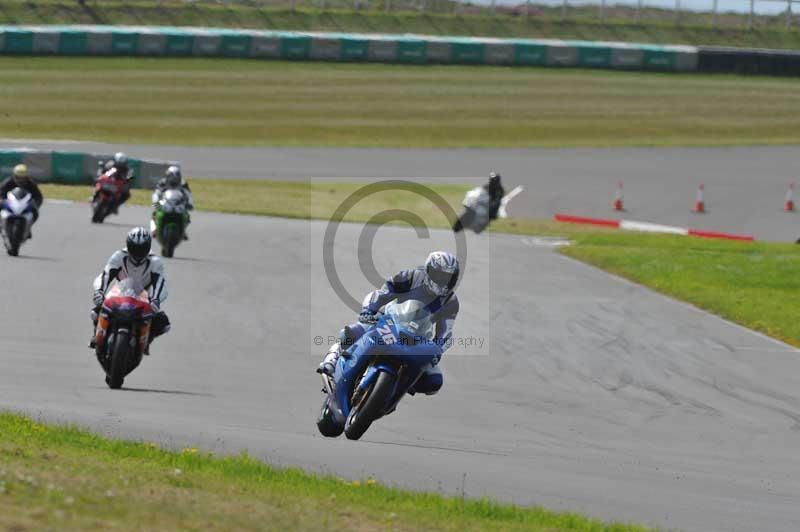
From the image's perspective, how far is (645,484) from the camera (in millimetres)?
10578

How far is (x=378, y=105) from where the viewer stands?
54062mm

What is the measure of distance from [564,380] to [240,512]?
8.42 metres

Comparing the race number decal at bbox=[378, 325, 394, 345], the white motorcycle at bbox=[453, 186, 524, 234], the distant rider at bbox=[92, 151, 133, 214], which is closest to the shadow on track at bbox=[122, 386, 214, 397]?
the race number decal at bbox=[378, 325, 394, 345]

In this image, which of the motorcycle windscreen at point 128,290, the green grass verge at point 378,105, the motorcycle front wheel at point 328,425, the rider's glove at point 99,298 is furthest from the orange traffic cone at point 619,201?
the motorcycle front wheel at point 328,425

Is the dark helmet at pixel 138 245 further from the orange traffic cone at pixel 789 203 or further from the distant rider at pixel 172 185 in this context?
the orange traffic cone at pixel 789 203

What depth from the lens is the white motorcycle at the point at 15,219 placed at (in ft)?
73.6

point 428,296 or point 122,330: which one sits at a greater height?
point 428,296

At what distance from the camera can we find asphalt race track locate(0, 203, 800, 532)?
34.3 ft

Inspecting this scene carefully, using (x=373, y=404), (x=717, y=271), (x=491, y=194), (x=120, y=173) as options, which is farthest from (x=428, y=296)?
(x=491, y=194)

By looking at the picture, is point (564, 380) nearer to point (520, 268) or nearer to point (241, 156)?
point (520, 268)

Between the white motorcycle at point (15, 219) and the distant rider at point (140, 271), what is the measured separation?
9.43 meters

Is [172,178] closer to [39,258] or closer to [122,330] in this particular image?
[39,258]

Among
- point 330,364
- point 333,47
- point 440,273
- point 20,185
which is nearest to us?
point 440,273

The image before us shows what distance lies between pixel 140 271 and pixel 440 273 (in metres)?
4.05
